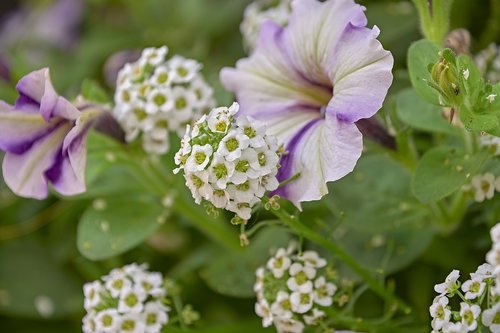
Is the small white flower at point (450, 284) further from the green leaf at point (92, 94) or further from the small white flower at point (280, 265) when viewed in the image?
the green leaf at point (92, 94)

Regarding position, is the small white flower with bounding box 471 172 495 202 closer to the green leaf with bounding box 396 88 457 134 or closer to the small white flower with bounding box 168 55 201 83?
the green leaf with bounding box 396 88 457 134

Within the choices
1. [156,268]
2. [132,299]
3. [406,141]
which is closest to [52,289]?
[156,268]

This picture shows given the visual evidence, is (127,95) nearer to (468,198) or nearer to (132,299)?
(132,299)

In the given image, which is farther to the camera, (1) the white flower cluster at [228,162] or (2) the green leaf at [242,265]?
(2) the green leaf at [242,265]

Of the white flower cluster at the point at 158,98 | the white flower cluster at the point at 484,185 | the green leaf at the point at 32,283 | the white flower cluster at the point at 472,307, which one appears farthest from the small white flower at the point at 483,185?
the green leaf at the point at 32,283

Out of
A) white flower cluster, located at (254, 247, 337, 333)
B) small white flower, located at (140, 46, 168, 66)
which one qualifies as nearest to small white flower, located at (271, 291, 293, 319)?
white flower cluster, located at (254, 247, 337, 333)
